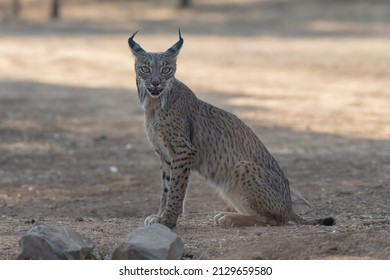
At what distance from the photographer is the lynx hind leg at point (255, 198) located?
8492 mm

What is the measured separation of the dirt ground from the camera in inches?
326

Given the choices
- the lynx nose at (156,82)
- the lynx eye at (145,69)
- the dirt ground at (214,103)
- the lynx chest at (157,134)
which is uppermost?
the lynx eye at (145,69)

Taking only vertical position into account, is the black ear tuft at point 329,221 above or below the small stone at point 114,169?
above

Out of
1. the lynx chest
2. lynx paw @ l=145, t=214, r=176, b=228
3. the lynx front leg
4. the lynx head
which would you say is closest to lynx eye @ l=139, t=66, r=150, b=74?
the lynx head

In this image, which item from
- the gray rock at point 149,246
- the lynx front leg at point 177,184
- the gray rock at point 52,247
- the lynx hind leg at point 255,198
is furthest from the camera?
the lynx front leg at point 177,184

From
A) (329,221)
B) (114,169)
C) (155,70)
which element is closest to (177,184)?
(155,70)

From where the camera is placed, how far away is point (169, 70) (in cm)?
Answer: 840

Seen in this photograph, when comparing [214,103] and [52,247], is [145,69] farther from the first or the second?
[214,103]

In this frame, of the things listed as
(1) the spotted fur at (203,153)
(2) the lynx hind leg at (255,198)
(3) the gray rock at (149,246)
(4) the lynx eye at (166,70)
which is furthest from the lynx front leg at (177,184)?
(3) the gray rock at (149,246)

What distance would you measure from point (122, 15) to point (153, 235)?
38016 millimetres

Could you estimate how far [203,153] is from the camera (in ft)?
28.9

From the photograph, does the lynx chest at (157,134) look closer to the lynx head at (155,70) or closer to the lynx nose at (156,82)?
the lynx head at (155,70)

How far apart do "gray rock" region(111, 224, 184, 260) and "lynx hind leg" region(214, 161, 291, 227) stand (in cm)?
172

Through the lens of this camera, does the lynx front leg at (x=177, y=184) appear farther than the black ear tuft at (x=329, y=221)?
Yes
